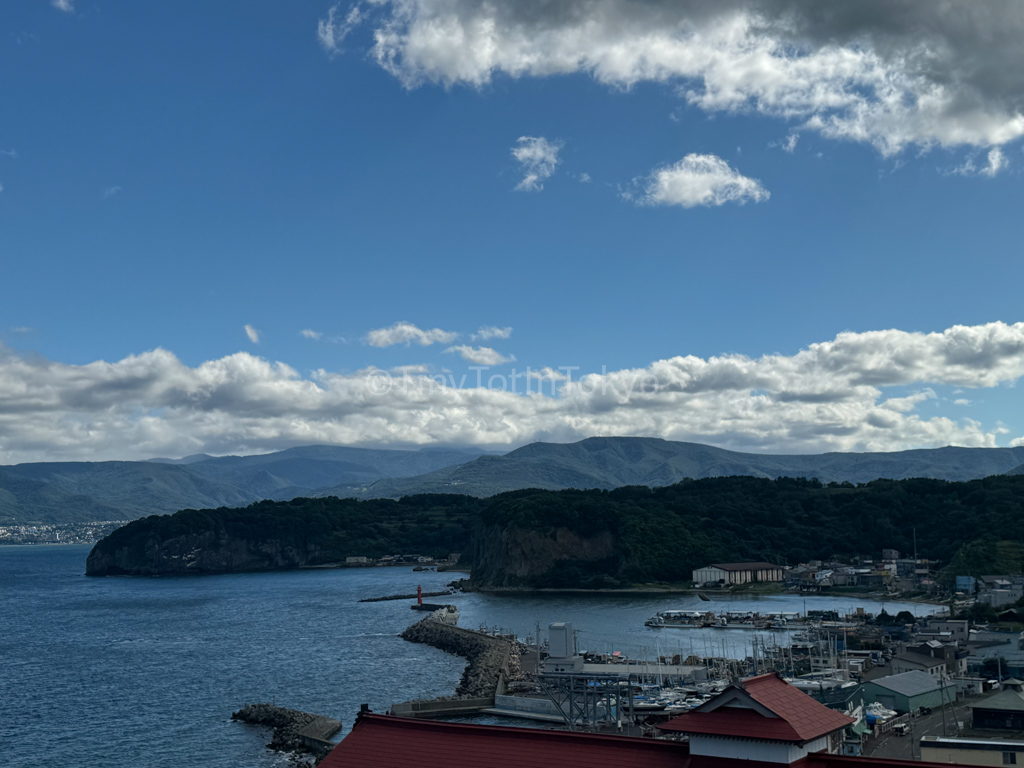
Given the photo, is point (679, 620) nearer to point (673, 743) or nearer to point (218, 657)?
point (218, 657)

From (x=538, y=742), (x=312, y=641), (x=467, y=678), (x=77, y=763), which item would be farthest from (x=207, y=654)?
(x=538, y=742)

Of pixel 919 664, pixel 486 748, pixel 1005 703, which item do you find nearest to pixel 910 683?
pixel 919 664

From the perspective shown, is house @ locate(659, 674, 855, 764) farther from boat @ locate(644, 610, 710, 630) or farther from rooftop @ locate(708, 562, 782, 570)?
rooftop @ locate(708, 562, 782, 570)

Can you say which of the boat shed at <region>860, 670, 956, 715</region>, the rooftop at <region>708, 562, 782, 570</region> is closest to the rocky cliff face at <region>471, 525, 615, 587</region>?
the rooftop at <region>708, 562, 782, 570</region>

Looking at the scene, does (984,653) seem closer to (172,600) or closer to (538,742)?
(538,742)

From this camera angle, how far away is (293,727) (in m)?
58.5

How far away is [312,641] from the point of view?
106062mm

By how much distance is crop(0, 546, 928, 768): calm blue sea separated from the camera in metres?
60.2

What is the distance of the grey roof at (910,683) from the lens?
61000mm

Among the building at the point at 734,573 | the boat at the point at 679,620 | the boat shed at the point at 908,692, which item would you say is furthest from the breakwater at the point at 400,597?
the boat shed at the point at 908,692

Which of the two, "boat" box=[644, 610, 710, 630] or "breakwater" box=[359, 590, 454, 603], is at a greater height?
"boat" box=[644, 610, 710, 630]

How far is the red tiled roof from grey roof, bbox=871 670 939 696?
49.0 metres

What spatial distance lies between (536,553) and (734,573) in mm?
37663

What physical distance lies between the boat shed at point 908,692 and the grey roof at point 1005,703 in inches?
321
